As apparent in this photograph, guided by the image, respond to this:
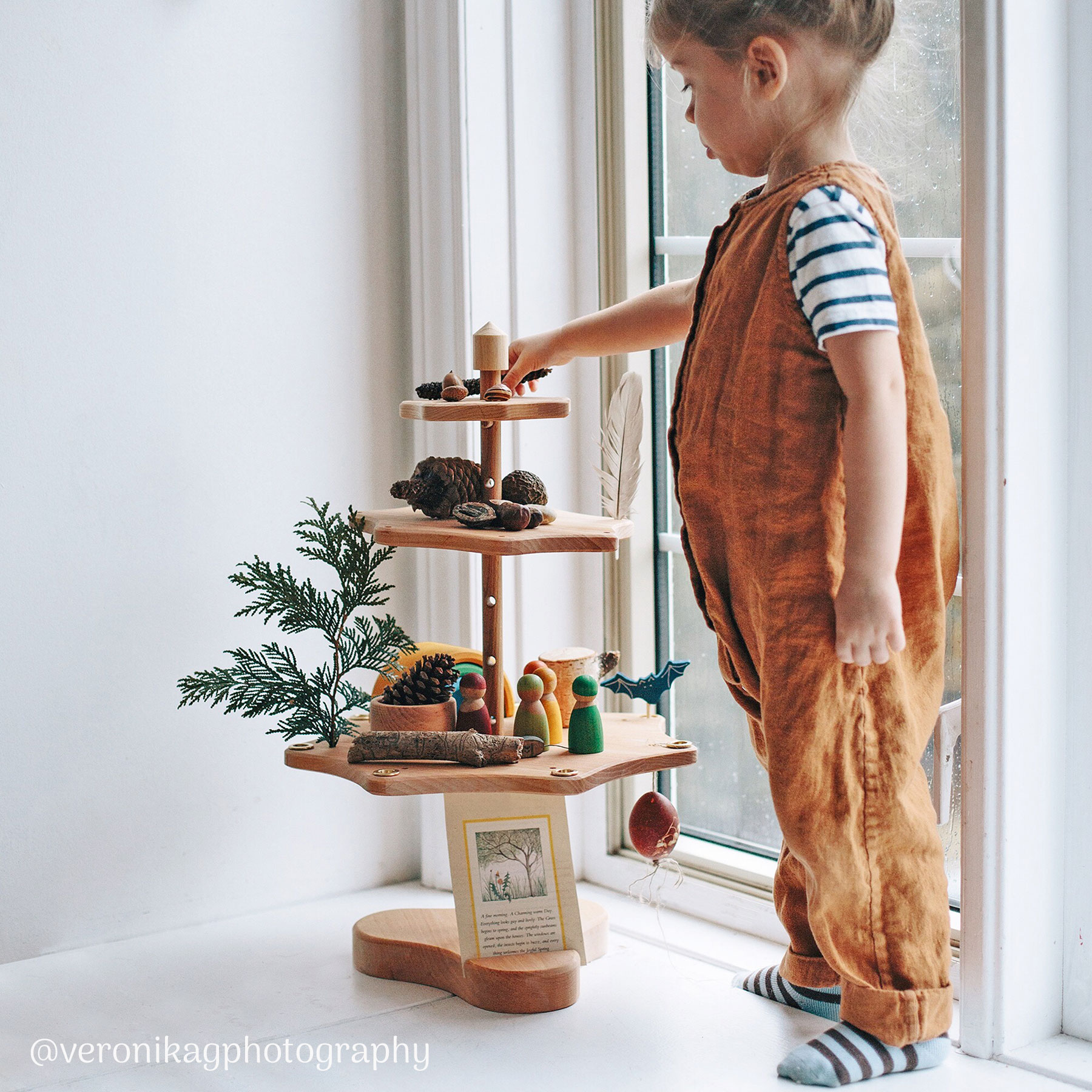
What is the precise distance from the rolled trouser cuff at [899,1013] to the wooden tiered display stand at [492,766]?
0.29m

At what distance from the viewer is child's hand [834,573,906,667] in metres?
1.01

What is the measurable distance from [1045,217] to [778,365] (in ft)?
0.89

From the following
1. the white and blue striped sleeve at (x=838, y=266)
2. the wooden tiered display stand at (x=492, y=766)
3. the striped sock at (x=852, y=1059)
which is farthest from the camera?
the wooden tiered display stand at (x=492, y=766)

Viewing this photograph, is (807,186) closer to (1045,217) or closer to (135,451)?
(1045,217)

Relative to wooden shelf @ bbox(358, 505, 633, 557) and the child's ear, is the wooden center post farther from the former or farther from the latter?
the child's ear

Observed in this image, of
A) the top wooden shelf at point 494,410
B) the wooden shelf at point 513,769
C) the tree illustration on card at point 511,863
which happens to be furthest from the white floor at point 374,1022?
the top wooden shelf at point 494,410

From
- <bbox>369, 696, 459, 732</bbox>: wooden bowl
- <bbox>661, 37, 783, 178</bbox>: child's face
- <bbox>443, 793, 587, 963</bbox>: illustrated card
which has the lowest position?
<bbox>443, 793, 587, 963</bbox>: illustrated card

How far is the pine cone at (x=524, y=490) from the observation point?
1.27 metres

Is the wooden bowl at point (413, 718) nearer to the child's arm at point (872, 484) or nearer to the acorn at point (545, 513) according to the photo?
the acorn at point (545, 513)

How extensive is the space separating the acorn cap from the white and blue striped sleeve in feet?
1.44

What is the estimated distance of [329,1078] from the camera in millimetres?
1127

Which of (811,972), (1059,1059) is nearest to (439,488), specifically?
(811,972)

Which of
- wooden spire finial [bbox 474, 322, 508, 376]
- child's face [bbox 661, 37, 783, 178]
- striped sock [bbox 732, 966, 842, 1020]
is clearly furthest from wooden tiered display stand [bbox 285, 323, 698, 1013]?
child's face [bbox 661, 37, 783, 178]

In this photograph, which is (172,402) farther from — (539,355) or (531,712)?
(531,712)
